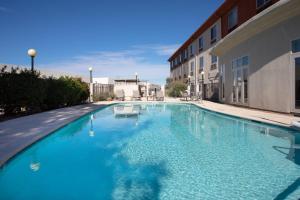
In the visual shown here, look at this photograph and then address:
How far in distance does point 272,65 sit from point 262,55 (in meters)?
1.24

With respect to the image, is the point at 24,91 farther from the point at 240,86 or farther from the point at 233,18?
the point at 233,18

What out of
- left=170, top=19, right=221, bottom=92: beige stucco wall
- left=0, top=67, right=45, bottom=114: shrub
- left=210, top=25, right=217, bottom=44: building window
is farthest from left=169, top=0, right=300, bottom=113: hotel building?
left=0, top=67, right=45, bottom=114: shrub

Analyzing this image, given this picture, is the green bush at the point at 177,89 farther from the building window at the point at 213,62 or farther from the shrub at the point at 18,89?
the shrub at the point at 18,89

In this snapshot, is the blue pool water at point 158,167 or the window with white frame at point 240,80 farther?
the window with white frame at point 240,80

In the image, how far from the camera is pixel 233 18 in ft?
61.1

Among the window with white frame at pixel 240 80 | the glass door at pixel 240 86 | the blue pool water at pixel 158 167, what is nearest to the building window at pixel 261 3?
the window with white frame at pixel 240 80

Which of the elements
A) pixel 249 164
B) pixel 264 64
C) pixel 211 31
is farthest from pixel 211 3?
pixel 249 164

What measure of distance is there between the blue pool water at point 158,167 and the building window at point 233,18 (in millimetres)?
12295

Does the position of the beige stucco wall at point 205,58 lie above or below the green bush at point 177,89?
above

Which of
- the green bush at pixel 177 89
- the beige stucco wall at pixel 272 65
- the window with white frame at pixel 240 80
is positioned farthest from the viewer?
the green bush at pixel 177 89

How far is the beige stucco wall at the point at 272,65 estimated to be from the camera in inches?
415

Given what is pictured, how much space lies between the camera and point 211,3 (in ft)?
74.2

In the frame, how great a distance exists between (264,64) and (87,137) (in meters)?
9.96

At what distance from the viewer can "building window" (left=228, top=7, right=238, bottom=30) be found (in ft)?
59.1
